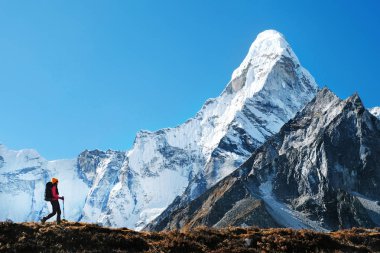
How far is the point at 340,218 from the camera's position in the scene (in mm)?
174875

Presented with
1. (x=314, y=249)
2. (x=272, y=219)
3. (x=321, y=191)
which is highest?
(x=321, y=191)

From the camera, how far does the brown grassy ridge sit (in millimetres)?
28234

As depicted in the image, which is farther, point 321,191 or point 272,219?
point 321,191

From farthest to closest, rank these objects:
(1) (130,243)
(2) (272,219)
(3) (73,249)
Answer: (2) (272,219) → (1) (130,243) → (3) (73,249)

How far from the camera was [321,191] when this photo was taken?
637 feet

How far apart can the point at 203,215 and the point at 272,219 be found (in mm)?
28425

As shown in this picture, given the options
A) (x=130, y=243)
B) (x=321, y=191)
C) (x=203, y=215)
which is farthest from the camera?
(x=321, y=191)

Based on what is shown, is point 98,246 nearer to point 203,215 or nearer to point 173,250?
point 173,250

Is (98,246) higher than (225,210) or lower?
lower

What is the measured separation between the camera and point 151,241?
3102 centimetres

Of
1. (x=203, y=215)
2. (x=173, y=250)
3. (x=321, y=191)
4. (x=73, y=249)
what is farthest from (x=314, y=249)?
(x=321, y=191)

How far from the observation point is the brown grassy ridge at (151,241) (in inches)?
1112

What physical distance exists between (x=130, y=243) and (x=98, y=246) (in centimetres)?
168

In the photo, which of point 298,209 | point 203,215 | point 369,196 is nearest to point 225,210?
point 203,215
